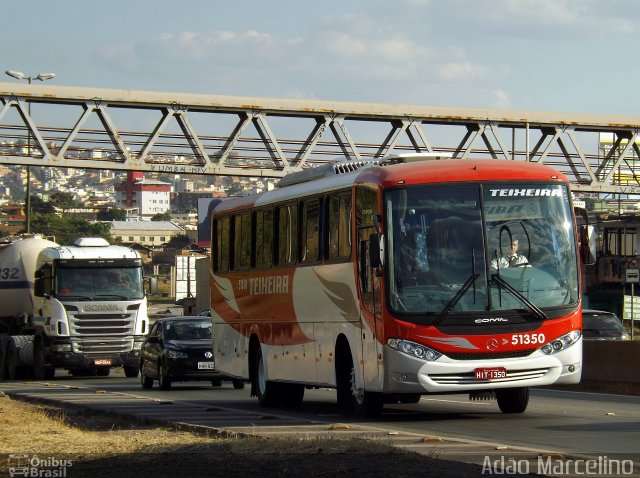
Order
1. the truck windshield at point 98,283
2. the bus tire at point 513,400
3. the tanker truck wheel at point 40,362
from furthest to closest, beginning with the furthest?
the tanker truck wheel at point 40,362 → the truck windshield at point 98,283 → the bus tire at point 513,400

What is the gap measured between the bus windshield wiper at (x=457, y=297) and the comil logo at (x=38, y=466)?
19.4 ft

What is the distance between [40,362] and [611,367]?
53.8ft

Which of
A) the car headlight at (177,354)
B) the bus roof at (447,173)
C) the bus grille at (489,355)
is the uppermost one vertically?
the bus roof at (447,173)

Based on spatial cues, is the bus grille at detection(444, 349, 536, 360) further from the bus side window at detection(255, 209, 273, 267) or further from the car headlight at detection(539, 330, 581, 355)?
the bus side window at detection(255, 209, 273, 267)

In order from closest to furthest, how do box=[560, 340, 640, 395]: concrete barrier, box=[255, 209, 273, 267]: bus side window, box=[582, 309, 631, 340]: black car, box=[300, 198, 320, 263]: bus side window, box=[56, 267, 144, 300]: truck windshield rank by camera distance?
1. box=[300, 198, 320, 263]: bus side window
2. box=[255, 209, 273, 267]: bus side window
3. box=[560, 340, 640, 395]: concrete barrier
4. box=[582, 309, 631, 340]: black car
5. box=[56, 267, 144, 300]: truck windshield

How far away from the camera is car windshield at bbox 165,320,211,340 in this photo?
30.3 m

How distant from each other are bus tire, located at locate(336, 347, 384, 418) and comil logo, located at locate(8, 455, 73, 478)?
625 centimetres

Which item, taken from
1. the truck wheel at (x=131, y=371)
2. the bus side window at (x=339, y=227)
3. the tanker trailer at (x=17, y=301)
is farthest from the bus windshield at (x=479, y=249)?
the tanker trailer at (x=17, y=301)

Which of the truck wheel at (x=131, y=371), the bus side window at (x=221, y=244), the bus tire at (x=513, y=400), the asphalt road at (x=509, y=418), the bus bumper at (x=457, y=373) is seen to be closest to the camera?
the asphalt road at (x=509, y=418)

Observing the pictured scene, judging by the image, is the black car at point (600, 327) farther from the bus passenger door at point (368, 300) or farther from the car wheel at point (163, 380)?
the bus passenger door at point (368, 300)

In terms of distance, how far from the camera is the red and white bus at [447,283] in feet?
55.4

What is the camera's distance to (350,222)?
60.6 ft

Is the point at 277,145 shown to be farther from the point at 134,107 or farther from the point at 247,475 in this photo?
the point at 247,475

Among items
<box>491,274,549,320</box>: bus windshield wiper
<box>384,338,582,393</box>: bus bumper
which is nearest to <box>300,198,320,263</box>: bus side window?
<box>384,338,582,393</box>: bus bumper
